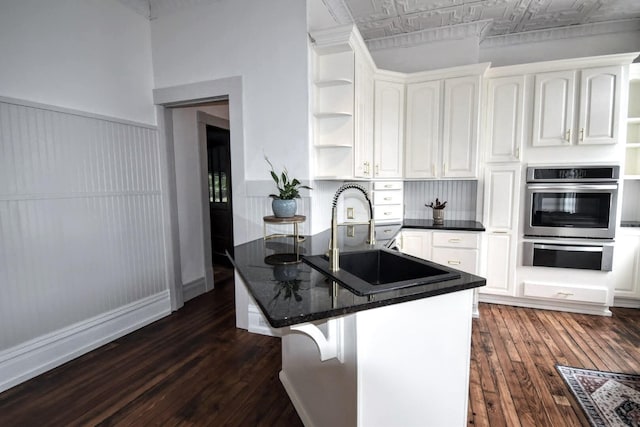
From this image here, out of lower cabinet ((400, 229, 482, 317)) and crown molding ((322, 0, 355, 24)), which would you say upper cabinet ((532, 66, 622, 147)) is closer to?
lower cabinet ((400, 229, 482, 317))

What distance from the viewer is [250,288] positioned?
1285mm

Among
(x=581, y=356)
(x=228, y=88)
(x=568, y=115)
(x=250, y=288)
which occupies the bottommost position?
(x=581, y=356)

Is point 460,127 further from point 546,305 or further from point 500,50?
point 546,305

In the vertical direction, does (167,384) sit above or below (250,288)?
below

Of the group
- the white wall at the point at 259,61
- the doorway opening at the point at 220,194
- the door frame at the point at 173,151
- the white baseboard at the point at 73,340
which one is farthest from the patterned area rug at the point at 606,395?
the doorway opening at the point at 220,194

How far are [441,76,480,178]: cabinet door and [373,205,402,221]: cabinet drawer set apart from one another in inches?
25.6

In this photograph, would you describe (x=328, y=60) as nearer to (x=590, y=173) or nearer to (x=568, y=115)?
(x=568, y=115)

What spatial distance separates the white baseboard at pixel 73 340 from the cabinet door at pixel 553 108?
4.23 metres

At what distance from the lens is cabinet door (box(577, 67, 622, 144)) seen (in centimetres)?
306

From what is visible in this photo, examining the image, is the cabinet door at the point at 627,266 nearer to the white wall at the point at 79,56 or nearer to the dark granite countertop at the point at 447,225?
the dark granite countertop at the point at 447,225

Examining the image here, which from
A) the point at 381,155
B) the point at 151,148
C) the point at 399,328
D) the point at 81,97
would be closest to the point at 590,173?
the point at 381,155

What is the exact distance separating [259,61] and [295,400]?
2572mm

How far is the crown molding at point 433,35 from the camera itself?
11.5ft

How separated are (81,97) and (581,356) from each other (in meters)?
4.40
